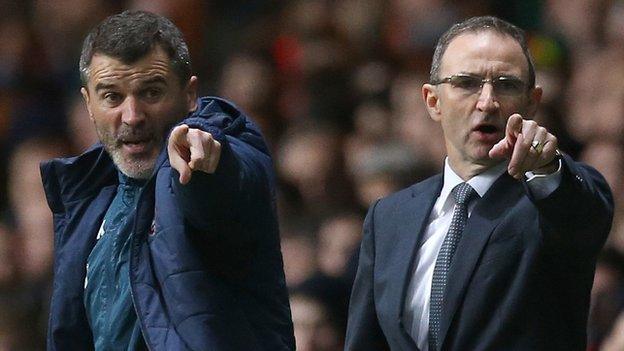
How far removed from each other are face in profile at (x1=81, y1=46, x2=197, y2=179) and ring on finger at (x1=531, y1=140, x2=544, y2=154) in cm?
104

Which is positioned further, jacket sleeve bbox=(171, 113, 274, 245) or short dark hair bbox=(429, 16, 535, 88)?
short dark hair bbox=(429, 16, 535, 88)

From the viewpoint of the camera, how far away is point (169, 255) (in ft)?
14.3

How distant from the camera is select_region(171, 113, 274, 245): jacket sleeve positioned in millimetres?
4125

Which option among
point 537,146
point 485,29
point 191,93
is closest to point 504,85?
point 485,29

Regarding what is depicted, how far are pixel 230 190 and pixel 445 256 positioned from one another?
73cm

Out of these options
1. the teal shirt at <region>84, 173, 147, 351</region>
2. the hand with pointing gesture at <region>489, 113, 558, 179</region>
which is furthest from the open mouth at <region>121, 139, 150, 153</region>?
the hand with pointing gesture at <region>489, 113, 558, 179</region>

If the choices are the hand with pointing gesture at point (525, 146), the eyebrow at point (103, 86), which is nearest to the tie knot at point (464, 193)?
the hand with pointing gesture at point (525, 146)

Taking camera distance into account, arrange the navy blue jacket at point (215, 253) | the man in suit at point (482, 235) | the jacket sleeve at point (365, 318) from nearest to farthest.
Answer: the navy blue jacket at point (215, 253) → the man in suit at point (482, 235) → the jacket sleeve at point (365, 318)

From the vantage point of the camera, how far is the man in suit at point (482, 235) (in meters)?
4.30

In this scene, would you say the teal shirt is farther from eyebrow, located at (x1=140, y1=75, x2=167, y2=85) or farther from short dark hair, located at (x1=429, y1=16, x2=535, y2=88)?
short dark hair, located at (x1=429, y1=16, x2=535, y2=88)

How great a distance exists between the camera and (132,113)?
456 centimetres

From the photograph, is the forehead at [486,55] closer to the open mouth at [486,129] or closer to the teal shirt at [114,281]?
the open mouth at [486,129]

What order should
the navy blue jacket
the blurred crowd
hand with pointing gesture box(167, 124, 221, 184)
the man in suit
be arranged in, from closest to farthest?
hand with pointing gesture box(167, 124, 221, 184)
the navy blue jacket
the man in suit
the blurred crowd

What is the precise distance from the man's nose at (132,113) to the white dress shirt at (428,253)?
845 millimetres
